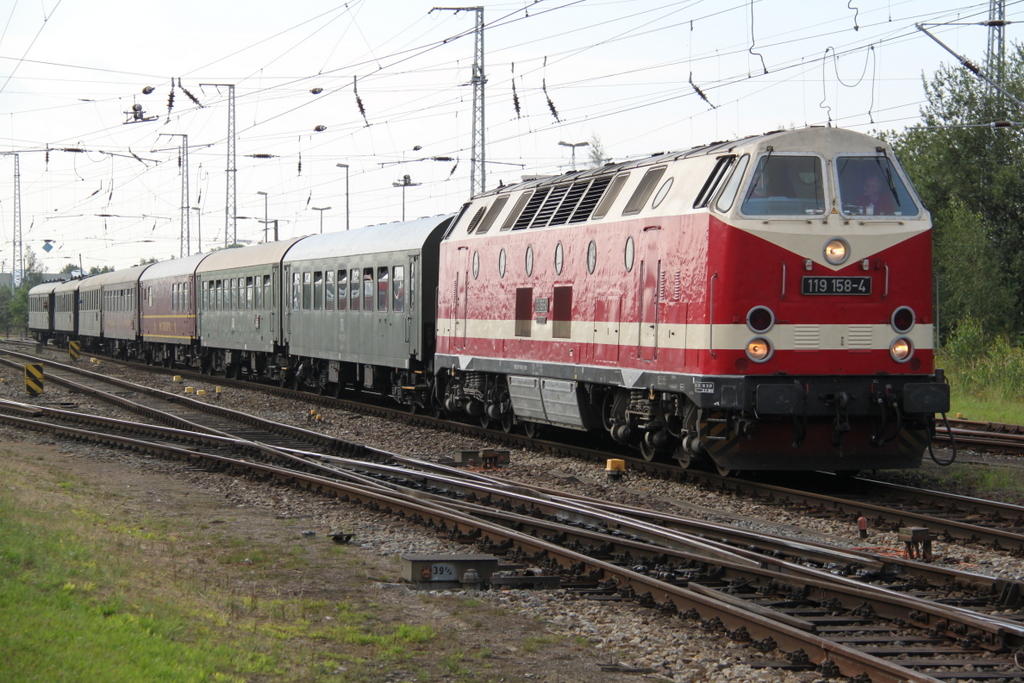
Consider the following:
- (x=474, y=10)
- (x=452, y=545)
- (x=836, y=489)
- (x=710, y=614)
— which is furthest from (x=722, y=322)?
(x=474, y=10)

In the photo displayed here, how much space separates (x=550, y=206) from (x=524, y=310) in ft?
5.22

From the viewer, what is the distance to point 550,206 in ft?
53.4

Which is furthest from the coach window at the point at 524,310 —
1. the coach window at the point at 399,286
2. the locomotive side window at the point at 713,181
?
the coach window at the point at 399,286

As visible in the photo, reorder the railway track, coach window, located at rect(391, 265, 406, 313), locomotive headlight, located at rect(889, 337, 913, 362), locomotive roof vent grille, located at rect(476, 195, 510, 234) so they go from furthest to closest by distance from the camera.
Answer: coach window, located at rect(391, 265, 406, 313)
locomotive roof vent grille, located at rect(476, 195, 510, 234)
locomotive headlight, located at rect(889, 337, 913, 362)
the railway track

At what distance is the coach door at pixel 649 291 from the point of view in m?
13.2

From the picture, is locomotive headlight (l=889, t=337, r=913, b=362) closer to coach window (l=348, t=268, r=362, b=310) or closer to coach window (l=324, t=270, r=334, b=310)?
coach window (l=348, t=268, r=362, b=310)

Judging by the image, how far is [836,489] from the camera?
12.9 m

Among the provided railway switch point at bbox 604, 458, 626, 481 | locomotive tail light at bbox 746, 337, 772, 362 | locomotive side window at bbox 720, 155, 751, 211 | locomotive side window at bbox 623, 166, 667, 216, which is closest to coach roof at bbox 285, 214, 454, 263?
locomotive side window at bbox 623, 166, 667, 216

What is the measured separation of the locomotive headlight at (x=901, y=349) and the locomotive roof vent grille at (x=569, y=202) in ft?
16.0

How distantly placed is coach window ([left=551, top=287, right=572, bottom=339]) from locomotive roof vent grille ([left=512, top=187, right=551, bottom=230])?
1495mm

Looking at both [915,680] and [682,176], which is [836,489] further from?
[915,680]

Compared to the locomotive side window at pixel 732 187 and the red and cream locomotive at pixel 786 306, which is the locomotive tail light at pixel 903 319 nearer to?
the red and cream locomotive at pixel 786 306

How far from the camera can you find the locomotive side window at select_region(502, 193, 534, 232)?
17178 millimetres

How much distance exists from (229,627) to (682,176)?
8088 mm
